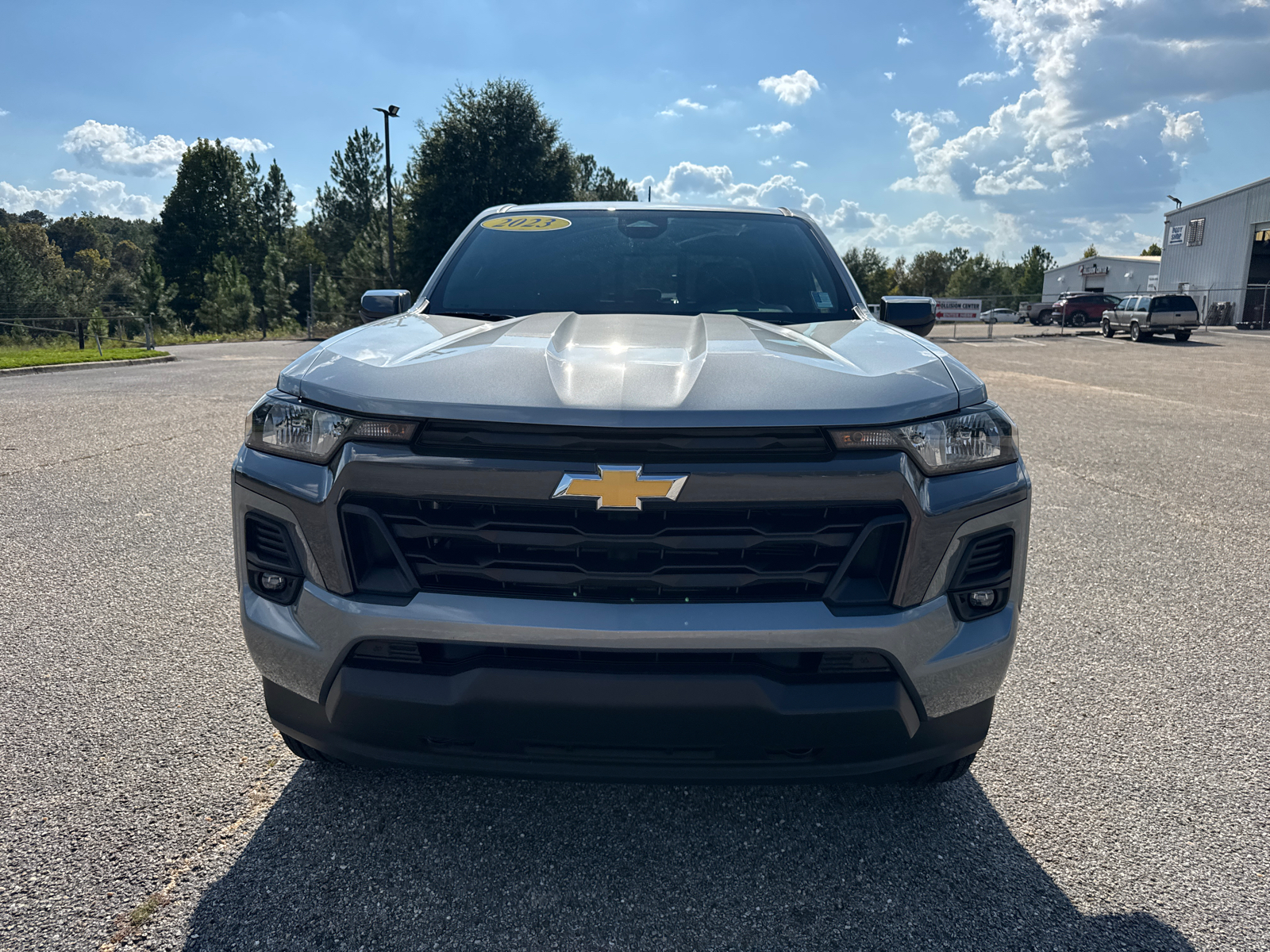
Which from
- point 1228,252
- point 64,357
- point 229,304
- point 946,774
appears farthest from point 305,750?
point 229,304

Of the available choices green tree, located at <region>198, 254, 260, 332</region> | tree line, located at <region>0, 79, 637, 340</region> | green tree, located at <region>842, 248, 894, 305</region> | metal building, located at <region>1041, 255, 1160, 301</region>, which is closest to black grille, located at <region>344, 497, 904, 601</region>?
tree line, located at <region>0, 79, 637, 340</region>

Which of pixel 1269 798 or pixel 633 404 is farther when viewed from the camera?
pixel 1269 798

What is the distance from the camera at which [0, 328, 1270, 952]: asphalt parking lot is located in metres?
1.93

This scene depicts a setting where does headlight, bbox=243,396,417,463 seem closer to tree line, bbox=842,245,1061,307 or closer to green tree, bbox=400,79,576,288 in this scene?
green tree, bbox=400,79,576,288

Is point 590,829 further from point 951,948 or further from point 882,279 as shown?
point 882,279

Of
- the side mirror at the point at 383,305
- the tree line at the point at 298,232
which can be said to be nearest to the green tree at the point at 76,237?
the tree line at the point at 298,232

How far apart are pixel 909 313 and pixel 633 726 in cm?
226

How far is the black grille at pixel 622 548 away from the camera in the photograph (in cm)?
181

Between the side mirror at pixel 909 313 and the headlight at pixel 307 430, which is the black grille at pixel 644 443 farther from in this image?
the side mirror at pixel 909 313

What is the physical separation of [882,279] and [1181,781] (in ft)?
387

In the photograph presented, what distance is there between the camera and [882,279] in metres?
113

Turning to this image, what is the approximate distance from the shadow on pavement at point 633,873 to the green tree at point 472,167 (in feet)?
119

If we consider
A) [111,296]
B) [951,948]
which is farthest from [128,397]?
[111,296]

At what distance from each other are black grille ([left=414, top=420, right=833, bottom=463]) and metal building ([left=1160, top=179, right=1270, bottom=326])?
160ft
